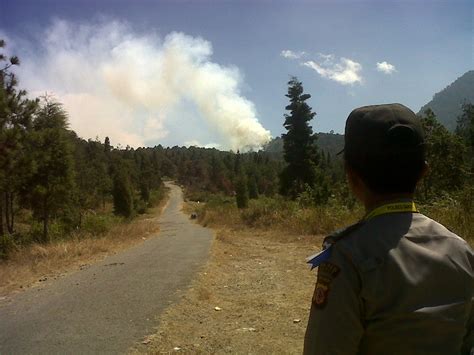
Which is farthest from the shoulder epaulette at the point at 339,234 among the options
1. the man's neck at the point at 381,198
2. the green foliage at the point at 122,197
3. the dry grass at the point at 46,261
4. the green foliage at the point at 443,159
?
the green foliage at the point at 122,197

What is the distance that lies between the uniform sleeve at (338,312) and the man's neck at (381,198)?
0.81ft

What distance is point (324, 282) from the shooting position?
48.8 inches

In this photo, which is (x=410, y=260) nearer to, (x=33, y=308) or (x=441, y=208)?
(x=33, y=308)

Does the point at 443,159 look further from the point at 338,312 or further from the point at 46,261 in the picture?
the point at 338,312

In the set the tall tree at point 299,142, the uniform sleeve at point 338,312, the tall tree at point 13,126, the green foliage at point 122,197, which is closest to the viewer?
the uniform sleeve at point 338,312

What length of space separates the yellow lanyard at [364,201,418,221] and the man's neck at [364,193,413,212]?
0.09ft

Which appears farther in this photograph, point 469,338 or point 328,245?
point 469,338

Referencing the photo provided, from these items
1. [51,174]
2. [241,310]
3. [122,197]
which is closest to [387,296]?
[241,310]

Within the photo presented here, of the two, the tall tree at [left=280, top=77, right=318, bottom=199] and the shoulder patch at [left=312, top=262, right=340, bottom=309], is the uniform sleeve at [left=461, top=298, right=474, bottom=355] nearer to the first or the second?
the shoulder patch at [left=312, top=262, right=340, bottom=309]

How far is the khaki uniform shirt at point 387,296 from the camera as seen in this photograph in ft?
3.99

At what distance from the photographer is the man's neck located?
139 centimetres

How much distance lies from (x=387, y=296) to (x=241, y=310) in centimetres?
484

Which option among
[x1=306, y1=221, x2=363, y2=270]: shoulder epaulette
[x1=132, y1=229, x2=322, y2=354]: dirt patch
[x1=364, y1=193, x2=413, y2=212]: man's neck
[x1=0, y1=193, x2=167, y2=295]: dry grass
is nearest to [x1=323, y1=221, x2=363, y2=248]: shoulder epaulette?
[x1=306, y1=221, x2=363, y2=270]: shoulder epaulette

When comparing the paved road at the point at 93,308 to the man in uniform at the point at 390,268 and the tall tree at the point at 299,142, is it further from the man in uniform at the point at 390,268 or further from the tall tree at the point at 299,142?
the tall tree at the point at 299,142
